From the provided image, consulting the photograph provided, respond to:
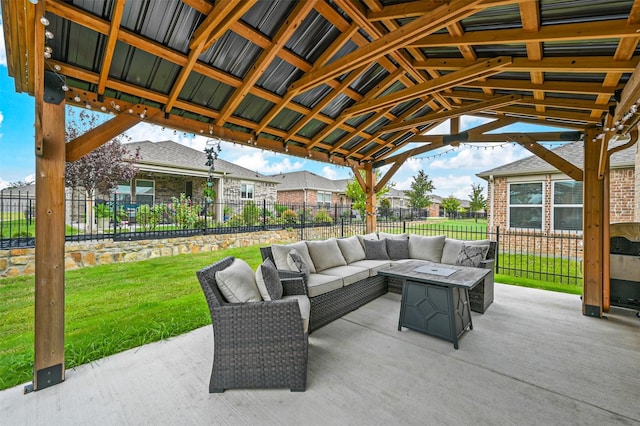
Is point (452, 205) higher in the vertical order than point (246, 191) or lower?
lower

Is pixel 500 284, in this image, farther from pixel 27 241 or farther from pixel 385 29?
pixel 27 241

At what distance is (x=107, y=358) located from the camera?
9.50 ft

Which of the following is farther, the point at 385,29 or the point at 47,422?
the point at 385,29

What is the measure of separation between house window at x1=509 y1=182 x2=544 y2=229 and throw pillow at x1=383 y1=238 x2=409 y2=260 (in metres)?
5.13

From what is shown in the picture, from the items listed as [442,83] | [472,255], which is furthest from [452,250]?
[442,83]

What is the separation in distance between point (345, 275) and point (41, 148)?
11.9 ft

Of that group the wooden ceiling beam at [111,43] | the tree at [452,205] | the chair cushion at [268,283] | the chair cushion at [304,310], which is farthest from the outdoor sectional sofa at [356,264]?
the tree at [452,205]

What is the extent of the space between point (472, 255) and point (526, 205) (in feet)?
17.6

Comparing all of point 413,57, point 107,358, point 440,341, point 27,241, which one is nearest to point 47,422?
point 107,358

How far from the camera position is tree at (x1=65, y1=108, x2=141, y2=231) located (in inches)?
302

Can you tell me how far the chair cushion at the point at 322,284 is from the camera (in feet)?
11.7

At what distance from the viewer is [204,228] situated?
741 centimetres

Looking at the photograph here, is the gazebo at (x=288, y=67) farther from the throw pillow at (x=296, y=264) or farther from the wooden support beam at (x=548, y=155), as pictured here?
the throw pillow at (x=296, y=264)

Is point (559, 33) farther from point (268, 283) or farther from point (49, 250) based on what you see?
point (49, 250)
